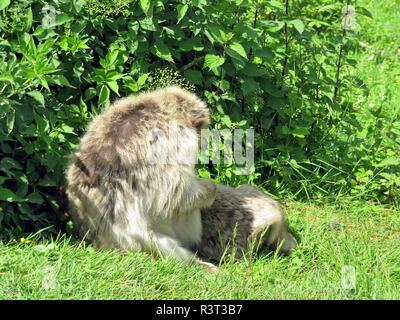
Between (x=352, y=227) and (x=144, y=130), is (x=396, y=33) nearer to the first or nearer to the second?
(x=352, y=227)

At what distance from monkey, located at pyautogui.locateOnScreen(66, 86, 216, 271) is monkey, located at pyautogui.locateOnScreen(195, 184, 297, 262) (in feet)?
0.98

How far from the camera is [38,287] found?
14.1ft

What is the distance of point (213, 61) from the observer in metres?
5.73

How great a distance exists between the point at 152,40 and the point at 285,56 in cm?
114

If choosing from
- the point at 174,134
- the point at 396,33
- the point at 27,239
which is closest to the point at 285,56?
the point at 174,134

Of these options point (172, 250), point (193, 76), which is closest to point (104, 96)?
point (193, 76)

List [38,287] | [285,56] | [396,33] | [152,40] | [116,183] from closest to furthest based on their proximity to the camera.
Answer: [38,287] < [116,183] < [152,40] < [285,56] < [396,33]

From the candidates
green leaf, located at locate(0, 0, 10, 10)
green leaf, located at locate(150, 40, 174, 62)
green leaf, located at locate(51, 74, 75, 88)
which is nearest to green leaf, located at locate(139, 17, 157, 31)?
green leaf, located at locate(150, 40, 174, 62)

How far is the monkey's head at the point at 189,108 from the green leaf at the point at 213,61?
2.18ft

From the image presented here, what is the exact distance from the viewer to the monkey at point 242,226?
528 cm

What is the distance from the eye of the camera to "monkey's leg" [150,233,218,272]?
194 inches

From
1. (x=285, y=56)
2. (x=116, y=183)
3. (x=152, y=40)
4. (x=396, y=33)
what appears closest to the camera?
(x=116, y=183)

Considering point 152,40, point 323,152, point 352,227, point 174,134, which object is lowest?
point 352,227

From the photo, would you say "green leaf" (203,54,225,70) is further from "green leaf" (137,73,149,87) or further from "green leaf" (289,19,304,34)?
"green leaf" (289,19,304,34)
